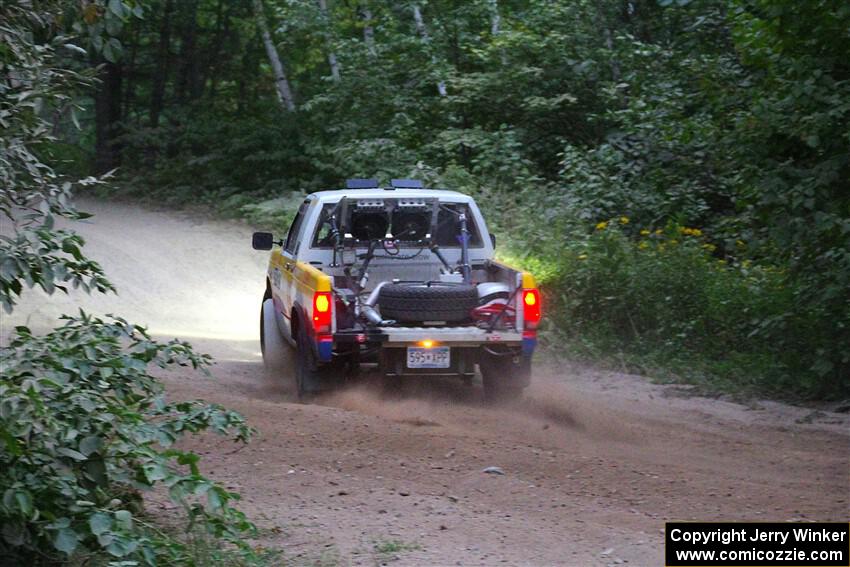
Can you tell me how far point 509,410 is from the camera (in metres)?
9.59

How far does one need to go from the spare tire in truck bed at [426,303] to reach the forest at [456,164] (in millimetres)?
1821

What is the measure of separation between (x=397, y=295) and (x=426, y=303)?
257 mm

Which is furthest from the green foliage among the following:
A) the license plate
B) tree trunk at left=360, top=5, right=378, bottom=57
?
tree trunk at left=360, top=5, right=378, bottom=57

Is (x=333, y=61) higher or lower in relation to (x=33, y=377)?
higher

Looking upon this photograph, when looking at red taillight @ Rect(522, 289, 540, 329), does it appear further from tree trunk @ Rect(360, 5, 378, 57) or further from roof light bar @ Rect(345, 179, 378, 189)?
tree trunk @ Rect(360, 5, 378, 57)

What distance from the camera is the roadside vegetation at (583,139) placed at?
1032 centimetres

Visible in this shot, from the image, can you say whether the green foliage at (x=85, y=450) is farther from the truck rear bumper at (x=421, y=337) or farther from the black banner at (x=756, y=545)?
the truck rear bumper at (x=421, y=337)

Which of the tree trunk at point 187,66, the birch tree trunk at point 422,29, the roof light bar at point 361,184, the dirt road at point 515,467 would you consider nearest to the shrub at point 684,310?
the dirt road at point 515,467

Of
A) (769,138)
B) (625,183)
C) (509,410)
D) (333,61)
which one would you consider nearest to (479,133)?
(625,183)

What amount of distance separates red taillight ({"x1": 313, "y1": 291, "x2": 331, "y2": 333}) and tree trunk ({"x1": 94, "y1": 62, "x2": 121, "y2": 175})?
67.0 feet

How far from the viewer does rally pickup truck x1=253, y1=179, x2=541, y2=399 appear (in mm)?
9180

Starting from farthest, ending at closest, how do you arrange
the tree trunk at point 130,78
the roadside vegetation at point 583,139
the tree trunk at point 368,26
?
the tree trunk at point 130,78 < the tree trunk at point 368,26 < the roadside vegetation at point 583,139

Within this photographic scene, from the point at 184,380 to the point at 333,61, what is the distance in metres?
15.5

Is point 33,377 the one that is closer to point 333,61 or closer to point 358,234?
point 358,234
